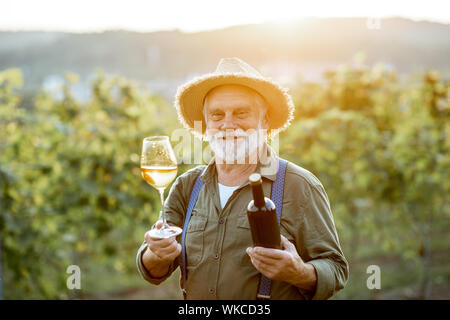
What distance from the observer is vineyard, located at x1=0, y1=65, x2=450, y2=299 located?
5215mm

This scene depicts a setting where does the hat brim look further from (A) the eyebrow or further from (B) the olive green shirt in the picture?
(B) the olive green shirt

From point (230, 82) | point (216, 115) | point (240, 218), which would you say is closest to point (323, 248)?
point (240, 218)

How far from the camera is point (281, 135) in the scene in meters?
5.93

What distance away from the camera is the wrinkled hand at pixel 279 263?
1.78 m

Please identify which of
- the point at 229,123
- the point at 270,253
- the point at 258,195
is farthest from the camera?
the point at 229,123

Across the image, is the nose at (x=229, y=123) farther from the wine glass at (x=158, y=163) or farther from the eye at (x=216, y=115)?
the wine glass at (x=158, y=163)

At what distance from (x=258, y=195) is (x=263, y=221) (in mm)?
131

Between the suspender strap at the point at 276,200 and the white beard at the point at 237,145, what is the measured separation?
6.2 inches

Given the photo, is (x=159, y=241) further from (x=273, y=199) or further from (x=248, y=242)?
(x=273, y=199)

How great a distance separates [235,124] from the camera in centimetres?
218

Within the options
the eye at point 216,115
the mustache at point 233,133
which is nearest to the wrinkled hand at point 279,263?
the mustache at point 233,133

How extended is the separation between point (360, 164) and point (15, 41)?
137 feet
